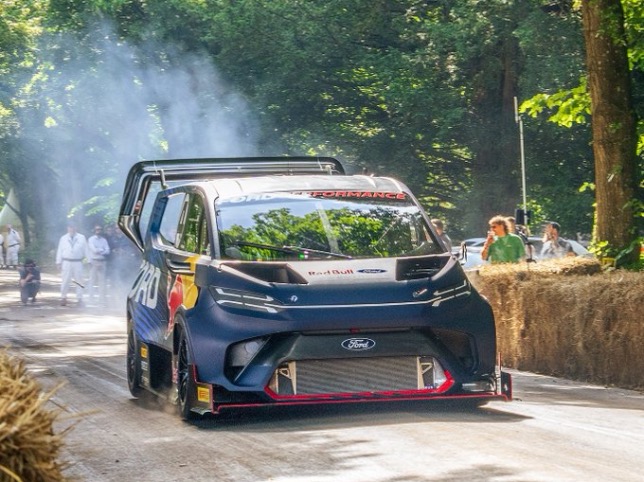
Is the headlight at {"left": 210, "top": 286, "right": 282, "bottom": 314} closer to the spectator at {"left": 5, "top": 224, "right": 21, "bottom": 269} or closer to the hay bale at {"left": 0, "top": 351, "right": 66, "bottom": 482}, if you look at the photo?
the hay bale at {"left": 0, "top": 351, "right": 66, "bottom": 482}

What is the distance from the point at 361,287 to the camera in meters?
10.2

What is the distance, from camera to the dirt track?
7.93m

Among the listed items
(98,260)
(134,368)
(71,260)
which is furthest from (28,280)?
(134,368)

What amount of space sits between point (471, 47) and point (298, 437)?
1117 inches

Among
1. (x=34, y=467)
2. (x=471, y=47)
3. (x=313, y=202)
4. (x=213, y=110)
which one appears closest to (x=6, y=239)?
(x=213, y=110)

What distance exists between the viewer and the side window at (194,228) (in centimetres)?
1120

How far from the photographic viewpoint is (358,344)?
33.3 ft

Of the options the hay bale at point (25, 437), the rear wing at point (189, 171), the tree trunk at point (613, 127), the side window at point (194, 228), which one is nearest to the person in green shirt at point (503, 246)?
the tree trunk at point (613, 127)

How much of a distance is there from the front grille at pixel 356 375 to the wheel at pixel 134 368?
2.89 m

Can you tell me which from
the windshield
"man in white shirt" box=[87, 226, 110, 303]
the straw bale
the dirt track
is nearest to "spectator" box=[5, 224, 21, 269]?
"man in white shirt" box=[87, 226, 110, 303]

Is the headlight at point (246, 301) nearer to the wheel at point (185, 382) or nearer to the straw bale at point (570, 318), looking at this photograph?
the wheel at point (185, 382)

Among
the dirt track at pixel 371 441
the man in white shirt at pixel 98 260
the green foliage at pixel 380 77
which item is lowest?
the dirt track at pixel 371 441

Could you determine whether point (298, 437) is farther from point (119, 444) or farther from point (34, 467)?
point (34, 467)

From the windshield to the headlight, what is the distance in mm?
585
